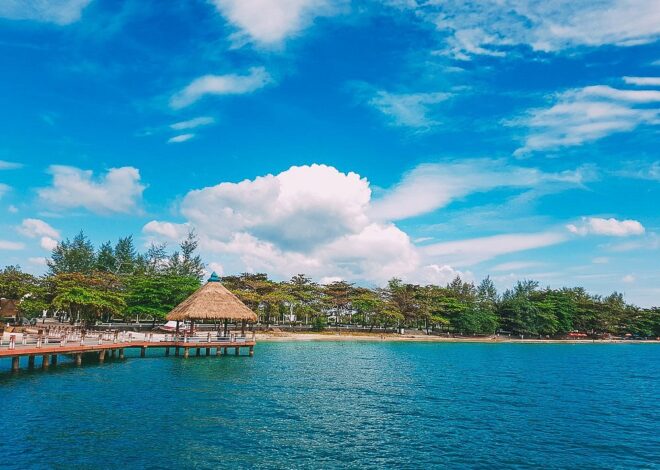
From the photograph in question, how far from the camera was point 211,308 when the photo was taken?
51.1m

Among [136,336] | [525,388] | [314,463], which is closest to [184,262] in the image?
[136,336]

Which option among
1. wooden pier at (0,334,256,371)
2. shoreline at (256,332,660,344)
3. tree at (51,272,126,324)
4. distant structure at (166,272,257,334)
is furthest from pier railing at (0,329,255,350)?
shoreline at (256,332,660,344)

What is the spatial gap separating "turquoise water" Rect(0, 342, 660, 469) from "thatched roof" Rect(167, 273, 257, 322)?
22.6 ft

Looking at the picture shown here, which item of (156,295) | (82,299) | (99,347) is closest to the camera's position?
(99,347)

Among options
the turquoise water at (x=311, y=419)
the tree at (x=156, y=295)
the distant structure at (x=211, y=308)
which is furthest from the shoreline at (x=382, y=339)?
the turquoise water at (x=311, y=419)

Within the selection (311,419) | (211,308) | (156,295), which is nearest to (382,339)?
(156,295)

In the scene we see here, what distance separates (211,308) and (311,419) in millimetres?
28492

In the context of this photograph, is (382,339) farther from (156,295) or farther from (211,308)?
(211,308)

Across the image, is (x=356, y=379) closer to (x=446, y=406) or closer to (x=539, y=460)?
(x=446, y=406)

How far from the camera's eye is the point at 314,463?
733 inches

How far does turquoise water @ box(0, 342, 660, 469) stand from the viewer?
63.4 ft

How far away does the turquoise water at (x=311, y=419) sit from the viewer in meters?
19.3

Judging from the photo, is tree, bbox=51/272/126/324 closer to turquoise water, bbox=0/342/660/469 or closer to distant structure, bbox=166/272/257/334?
distant structure, bbox=166/272/257/334

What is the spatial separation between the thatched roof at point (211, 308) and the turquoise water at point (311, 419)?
6.87m
